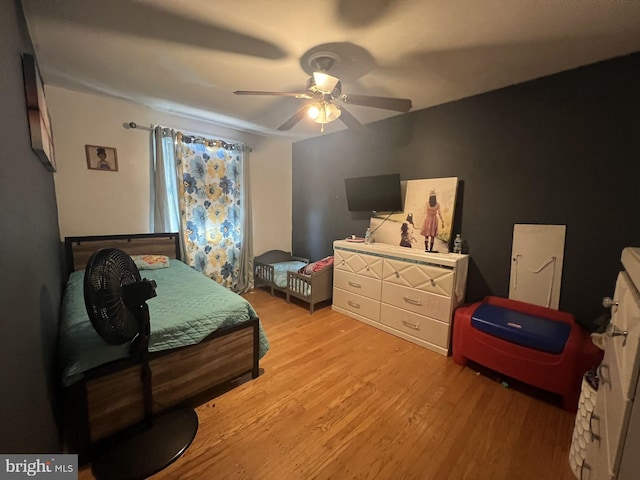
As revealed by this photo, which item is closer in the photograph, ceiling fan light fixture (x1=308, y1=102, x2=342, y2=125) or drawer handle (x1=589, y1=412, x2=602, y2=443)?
drawer handle (x1=589, y1=412, x2=602, y2=443)

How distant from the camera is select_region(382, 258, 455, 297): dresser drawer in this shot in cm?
237

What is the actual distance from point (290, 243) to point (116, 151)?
8.99ft

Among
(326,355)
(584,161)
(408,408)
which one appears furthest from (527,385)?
(584,161)

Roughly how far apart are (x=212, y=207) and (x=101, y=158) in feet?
4.14

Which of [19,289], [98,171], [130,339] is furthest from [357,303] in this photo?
[98,171]

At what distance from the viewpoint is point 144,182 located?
10.2 ft

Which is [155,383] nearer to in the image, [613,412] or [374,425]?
[374,425]

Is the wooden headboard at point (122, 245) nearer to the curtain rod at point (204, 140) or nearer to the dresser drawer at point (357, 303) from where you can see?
the curtain rod at point (204, 140)

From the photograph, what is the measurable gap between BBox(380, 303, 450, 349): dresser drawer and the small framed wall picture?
344 centimetres

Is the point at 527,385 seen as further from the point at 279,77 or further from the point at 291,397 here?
the point at 279,77

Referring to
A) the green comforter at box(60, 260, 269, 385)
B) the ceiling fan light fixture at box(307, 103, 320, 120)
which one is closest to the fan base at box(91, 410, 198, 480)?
the green comforter at box(60, 260, 269, 385)

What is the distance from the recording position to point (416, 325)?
102 inches

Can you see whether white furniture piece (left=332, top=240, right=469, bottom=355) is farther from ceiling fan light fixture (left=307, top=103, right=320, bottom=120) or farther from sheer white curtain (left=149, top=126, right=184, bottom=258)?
sheer white curtain (left=149, top=126, right=184, bottom=258)

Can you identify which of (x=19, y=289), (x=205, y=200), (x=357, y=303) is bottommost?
(x=357, y=303)
